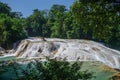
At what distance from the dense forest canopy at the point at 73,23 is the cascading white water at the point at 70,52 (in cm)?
332

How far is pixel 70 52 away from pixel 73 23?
24833 mm

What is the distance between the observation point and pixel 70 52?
1426 inches

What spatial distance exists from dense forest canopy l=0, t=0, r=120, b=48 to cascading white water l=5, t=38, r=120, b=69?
332 centimetres

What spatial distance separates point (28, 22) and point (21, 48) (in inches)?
1652

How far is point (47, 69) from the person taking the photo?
10.1 meters

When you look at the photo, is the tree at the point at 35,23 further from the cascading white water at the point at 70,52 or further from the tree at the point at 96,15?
the tree at the point at 96,15

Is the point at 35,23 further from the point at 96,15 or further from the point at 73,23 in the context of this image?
the point at 96,15

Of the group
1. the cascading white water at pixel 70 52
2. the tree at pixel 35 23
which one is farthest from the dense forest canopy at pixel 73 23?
the cascading white water at pixel 70 52

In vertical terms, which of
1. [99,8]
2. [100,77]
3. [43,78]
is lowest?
[100,77]

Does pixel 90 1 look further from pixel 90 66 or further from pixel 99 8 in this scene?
pixel 90 66

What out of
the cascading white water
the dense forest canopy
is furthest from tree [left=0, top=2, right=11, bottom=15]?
the cascading white water

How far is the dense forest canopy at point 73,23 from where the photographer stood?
60.1 feet

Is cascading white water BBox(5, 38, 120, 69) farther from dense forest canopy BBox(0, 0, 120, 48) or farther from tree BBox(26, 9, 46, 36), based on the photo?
tree BBox(26, 9, 46, 36)

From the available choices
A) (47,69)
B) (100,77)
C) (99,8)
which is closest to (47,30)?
(100,77)
